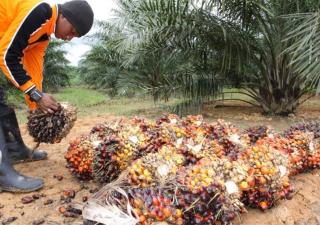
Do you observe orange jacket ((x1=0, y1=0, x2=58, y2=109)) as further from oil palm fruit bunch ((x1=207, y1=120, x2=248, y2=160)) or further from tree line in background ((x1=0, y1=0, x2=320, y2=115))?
tree line in background ((x1=0, y1=0, x2=320, y2=115))

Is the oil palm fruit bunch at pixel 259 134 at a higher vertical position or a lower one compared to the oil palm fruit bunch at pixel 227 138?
lower

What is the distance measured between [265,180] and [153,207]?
0.94 meters

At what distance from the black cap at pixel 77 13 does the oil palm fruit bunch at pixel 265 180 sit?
1.59m

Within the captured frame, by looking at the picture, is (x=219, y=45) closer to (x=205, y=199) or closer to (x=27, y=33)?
(x=27, y=33)

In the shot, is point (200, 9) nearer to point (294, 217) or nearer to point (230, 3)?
point (230, 3)

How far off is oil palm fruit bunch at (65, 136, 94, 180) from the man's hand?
349mm

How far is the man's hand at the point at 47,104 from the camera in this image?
3.34m

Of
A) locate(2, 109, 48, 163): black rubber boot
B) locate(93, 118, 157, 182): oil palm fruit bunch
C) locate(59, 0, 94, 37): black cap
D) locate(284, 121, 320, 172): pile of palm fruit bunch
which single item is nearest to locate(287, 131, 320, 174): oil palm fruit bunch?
locate(284, 121, 320, 172): pile of palm fruit bunch

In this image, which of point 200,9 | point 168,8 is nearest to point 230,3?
point 200,9

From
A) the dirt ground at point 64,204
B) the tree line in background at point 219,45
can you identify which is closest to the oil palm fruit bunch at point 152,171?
the dirt ground at point 64,204

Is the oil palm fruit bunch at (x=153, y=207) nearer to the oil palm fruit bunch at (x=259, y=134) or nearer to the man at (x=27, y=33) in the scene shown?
the man at (x=27, y=33)

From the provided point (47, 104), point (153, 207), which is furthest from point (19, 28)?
point (153, 207)

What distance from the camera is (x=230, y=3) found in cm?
691

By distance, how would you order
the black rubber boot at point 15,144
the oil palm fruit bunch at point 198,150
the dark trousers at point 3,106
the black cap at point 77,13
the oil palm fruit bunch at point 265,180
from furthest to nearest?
the black rubber boot at point 15,144, the dark trousers at point 3,106, the black cap at point 77,13, the oil palm fruit bunch at point 198,150, the oil palm fruit bunch at point 265,180
